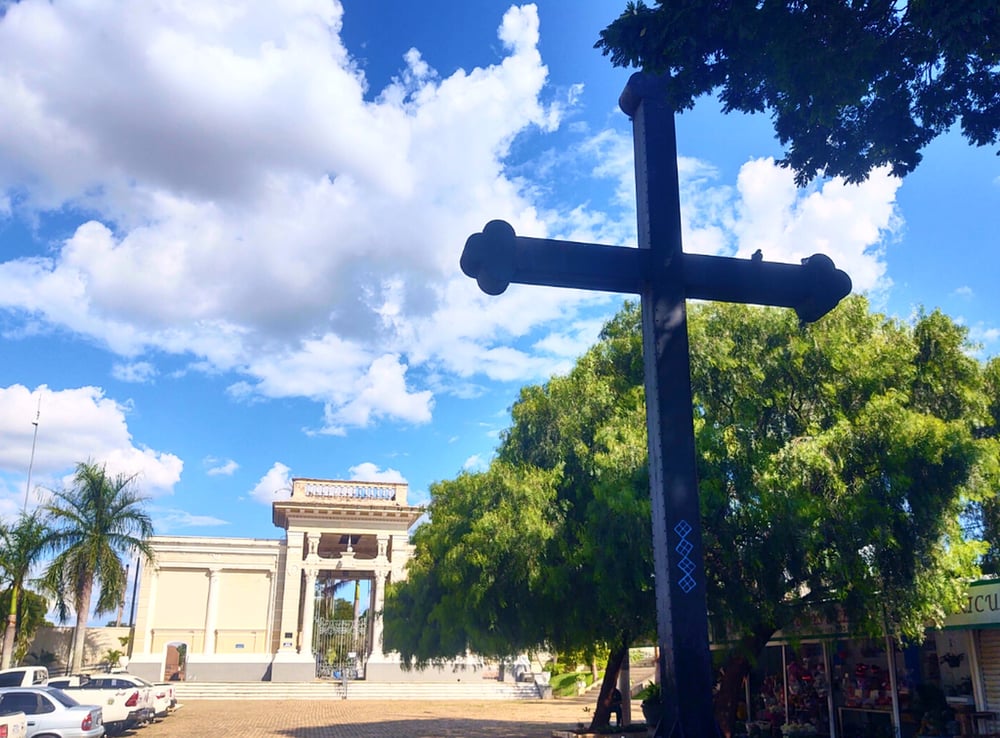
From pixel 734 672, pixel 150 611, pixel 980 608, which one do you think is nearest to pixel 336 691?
pixel 150 611

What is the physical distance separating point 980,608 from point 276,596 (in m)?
36.8

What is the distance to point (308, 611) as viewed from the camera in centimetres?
4375

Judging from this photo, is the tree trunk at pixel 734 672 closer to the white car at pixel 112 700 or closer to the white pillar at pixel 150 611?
the white car at pixel 112 700

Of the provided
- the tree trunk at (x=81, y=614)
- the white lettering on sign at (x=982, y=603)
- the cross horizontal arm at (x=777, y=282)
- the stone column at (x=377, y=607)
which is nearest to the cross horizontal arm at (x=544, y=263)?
the cross horizontal arm at (x=777, y=282)

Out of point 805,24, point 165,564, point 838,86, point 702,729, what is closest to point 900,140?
point 838,86

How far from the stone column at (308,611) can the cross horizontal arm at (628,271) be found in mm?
40845

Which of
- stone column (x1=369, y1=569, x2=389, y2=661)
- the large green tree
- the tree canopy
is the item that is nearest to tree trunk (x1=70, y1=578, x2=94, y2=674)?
stone column (x1=369, y1=569, x2=389, y2=661)

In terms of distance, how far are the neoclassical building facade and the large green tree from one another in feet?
82.6

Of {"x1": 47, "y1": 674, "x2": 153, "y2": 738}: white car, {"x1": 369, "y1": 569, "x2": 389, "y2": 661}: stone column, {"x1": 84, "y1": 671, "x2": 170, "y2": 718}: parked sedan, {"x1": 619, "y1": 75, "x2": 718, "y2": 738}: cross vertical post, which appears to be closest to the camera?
{"x1": 619, "y1": 75, "x2": 718, "y2": 738}: cross vertical post

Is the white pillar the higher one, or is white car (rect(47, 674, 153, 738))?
the white pillar

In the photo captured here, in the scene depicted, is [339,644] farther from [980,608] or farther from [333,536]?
[980,608]

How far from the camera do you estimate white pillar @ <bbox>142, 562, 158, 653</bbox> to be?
42.8 m

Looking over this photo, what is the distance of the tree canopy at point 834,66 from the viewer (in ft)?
26.0

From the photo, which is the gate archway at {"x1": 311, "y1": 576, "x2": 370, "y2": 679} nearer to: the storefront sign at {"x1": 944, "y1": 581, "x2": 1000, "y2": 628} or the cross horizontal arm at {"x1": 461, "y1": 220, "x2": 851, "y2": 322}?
the storefront sign at {"x1": 944, "y1": 581, "x2": 1000, "y2": 628}
